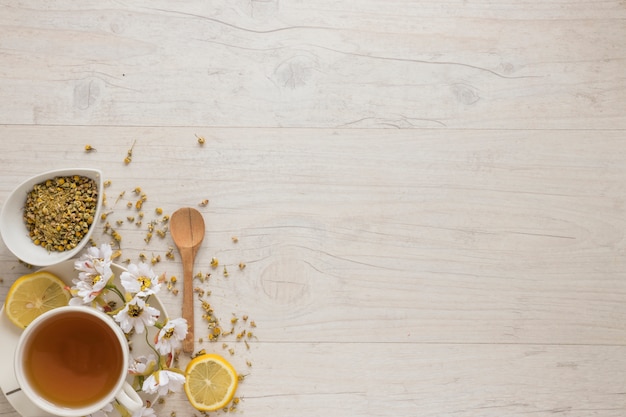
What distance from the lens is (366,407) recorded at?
1156 millimetres

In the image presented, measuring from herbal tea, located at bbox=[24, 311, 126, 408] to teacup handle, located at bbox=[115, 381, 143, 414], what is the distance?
30 mm

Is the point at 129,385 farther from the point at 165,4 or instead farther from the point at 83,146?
the point at 165,4

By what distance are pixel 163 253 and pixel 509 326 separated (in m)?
0.69

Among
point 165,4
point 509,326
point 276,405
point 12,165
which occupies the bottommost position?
point 276,405

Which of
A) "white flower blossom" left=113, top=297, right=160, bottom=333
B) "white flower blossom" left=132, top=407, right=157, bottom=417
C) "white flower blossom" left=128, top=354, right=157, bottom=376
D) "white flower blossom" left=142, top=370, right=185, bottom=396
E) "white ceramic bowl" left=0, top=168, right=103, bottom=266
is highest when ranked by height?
"white ceramic bowl" left=0, top=168, right=103, bottom=266

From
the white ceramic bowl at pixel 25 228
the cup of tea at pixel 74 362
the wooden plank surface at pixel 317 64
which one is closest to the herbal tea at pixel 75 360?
the cup of tea at pixel 74 362

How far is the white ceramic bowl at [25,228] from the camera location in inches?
41.0

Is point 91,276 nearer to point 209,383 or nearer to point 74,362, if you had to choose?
point 74,362

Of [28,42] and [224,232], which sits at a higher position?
[28,42]

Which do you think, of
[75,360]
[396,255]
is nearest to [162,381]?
[75,360]

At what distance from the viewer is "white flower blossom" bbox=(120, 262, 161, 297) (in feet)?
3.31

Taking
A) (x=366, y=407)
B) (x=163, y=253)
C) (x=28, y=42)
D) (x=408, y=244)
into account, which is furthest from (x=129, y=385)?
(x=28, y=42)

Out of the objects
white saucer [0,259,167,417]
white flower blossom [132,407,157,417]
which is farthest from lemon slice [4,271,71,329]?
white flower blossom [132,407,157,417]

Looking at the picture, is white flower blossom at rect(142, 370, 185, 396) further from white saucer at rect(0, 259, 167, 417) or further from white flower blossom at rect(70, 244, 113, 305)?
white flower blossom at rect(70, 244, 113, 305)
